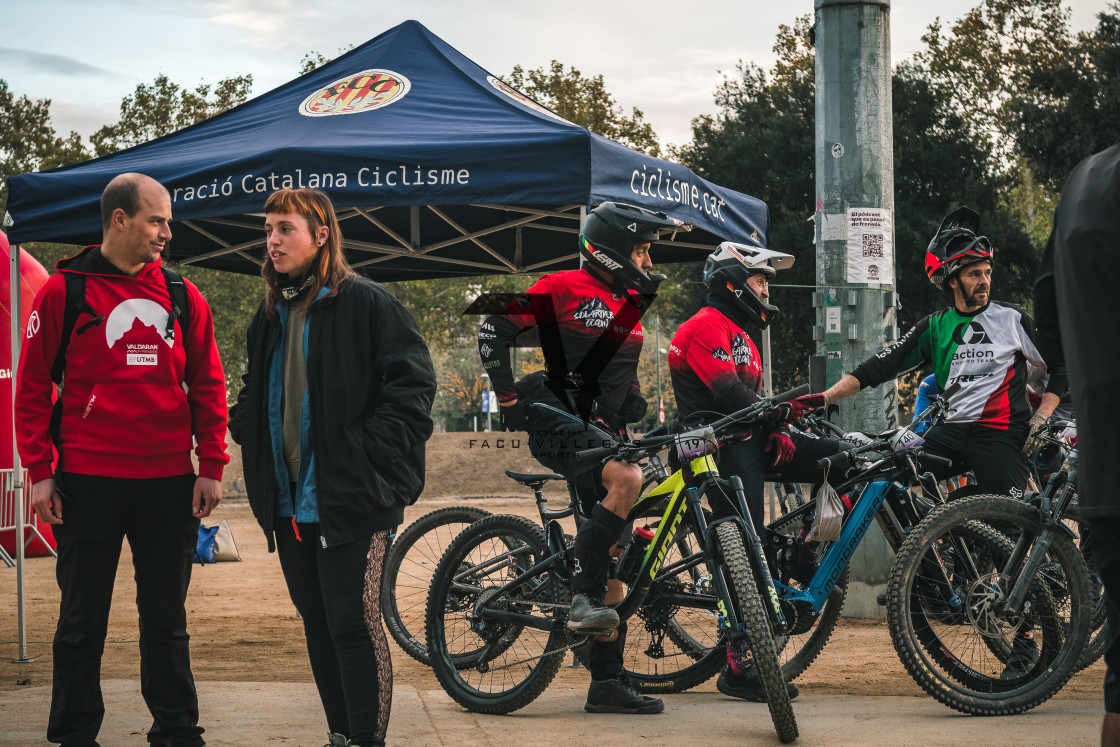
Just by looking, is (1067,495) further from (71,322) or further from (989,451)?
(71,322)

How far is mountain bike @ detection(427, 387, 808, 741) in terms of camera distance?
4.48 metres

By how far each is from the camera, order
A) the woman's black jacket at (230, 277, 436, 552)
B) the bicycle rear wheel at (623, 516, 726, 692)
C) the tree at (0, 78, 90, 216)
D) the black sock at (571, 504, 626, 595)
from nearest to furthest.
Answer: the woman's black jacket at (230, 277, 436, 552)
the black sock at (571, 504, 626, 595)
the bicycle rear wheel at (623, 516, 726, 692)
the tree at (0, 78, 90, 216)

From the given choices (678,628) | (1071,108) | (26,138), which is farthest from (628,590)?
(26,138)

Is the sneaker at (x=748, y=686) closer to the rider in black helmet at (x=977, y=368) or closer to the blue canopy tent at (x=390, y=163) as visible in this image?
the rider in black helmet at (x=977, y=368)

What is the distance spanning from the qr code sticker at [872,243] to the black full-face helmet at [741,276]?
7.53ft

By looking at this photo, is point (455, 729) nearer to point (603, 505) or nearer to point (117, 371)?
point (603, 505)

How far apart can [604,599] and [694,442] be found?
0.82 m

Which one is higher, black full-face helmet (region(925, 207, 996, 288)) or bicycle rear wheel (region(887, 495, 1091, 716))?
black full-face helmet (region(925, 207, 996, 288))

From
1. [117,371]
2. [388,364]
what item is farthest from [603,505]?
[117,371]

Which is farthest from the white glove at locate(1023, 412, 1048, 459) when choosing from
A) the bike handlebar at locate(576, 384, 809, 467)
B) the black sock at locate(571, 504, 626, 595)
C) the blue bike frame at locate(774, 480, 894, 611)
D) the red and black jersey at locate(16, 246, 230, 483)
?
the red and black jersey at locate(16, 246, 230, 483)

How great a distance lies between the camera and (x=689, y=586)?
5141 mm

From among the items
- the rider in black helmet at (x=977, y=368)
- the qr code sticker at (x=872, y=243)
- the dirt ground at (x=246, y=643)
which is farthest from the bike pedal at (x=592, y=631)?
the qr code sticker at (x=872, y=243)

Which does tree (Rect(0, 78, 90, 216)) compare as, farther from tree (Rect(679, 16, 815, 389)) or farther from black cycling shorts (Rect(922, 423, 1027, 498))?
black cycling shorts (Rect(922, 423, 1027, 498))

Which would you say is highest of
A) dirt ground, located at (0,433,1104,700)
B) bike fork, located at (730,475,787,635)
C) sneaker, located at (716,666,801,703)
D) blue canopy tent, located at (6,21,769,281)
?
blue canopy tent, located at (6,21,769,281)
